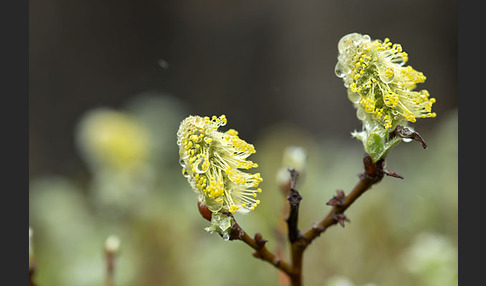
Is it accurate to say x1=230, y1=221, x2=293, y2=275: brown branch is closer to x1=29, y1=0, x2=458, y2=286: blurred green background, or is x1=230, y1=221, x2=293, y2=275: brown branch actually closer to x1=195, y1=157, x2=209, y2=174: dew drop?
x1=195, y1=157, x2=209, y2=174: dew drop

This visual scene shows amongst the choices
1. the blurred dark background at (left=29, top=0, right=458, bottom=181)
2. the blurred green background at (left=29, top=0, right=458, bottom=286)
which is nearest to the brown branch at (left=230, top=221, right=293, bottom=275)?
the blurred green background at (left=29, top=0, right=458, bottom=286)

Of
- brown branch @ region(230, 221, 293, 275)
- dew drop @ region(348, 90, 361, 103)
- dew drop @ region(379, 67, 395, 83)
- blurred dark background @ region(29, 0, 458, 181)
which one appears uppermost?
blurred dark background @ region(29, 0, 458, 181)


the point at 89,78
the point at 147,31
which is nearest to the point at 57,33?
the point at 89,78

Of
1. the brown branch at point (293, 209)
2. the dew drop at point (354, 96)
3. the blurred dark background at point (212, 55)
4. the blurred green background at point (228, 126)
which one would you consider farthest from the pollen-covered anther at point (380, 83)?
the blurred dark background at point (212, 55)

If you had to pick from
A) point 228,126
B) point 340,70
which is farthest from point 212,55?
point 340,70

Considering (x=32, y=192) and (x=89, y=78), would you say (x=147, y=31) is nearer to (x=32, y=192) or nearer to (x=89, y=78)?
(x=89, y=78)

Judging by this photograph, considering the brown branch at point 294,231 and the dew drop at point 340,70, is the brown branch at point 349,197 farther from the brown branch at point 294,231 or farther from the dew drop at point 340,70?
the dew drop at point 340,70

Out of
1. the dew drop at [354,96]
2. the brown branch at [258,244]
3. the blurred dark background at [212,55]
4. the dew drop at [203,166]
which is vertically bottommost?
the brown branch at [258,244]

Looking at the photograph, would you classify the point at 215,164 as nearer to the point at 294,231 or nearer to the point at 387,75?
the point at 294,231
